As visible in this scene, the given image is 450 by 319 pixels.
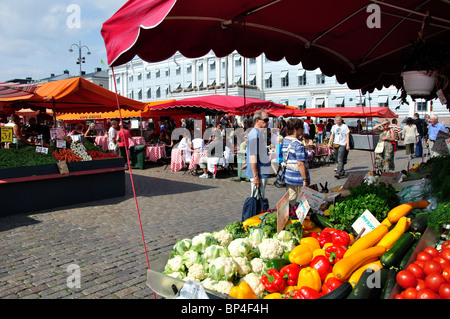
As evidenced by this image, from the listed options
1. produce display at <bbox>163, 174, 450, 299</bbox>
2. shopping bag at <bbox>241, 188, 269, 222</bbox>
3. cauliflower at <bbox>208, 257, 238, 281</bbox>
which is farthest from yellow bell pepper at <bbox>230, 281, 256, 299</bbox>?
shopping bag at <bbox>241, 188, 269, 222</bbox>

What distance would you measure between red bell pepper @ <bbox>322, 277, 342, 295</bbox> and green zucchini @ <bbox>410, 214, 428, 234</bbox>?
0.96 m

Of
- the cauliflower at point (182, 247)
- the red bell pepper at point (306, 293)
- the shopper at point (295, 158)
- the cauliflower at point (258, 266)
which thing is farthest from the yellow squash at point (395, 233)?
the shopper at point (295, 158)

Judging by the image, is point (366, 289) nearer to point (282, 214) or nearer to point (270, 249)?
point (270, 249)

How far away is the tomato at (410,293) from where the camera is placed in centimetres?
204

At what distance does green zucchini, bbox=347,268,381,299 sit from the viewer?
2.15 metres

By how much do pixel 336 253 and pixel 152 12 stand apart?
7.48 feet

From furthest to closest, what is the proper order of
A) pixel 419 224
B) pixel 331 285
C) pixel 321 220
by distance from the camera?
pixel 321 220 < pixel 419 224 < pixel 331 285

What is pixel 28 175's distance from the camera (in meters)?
6.96

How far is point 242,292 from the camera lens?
2354mm

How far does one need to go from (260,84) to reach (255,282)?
4736 centimetres

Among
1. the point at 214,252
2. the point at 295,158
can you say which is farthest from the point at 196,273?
the point at 295,158

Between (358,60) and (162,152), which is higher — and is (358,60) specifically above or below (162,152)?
above

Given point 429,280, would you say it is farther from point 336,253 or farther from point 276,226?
point 276,226
